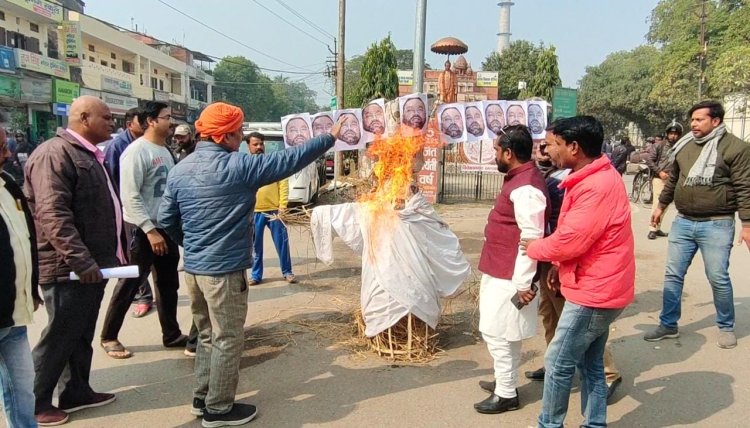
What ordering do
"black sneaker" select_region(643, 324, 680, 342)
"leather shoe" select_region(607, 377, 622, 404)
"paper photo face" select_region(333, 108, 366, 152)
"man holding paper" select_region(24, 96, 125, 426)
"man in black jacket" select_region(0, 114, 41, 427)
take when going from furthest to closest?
1. "paper photo face" select_region(333, 108, 366, 152)
2. "black sneaker" select_region(643, 324, 680, 342)
3. "leather shoe" select_region(607, 377, 622, 404)
4. "man holding paper" select_region(24, 96, 125, 426)
5. "man in black jacket" select_region(0, 114, 41, 427)

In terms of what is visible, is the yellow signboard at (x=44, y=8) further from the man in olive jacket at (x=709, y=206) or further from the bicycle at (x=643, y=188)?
the man in olive jacket at (x=709, y=206)

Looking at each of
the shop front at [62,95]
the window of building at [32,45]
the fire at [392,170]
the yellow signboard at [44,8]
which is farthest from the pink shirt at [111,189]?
the window of building at [32,45]

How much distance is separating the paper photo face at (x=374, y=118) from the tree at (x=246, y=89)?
71021 millimetres

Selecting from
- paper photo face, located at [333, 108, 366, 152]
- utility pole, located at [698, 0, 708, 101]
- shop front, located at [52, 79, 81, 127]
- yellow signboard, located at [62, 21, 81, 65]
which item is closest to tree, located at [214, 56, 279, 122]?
yellow signboard, located at [62, 21, 81, 65]

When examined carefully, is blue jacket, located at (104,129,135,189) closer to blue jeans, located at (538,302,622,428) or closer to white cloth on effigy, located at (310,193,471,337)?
white cloth on effigy, located at (310,193,471,337)

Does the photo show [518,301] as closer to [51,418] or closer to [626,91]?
[51,418]

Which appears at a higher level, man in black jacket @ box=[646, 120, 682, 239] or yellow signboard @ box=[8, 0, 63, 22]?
yellow signboard @ box=[8, 0, 63, 22]

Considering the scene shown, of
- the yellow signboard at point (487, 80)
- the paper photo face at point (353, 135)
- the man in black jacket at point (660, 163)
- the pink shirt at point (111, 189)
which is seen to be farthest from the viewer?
the yellow signboard at point (487, 80)

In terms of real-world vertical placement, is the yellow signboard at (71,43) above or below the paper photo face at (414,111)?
above

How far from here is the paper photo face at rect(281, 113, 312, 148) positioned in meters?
6.23

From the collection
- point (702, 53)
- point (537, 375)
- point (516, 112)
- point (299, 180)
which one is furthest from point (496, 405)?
point (702, 53)

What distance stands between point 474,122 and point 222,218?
6192 mm

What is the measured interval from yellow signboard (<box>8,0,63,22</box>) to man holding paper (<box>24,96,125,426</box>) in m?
24.9

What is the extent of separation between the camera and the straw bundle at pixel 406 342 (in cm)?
402
